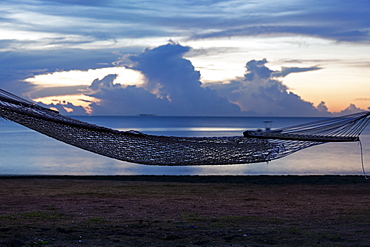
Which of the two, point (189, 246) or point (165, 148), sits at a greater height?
point (165, 148)

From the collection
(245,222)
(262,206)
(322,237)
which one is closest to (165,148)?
(245,222)

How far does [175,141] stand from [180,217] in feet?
3.10

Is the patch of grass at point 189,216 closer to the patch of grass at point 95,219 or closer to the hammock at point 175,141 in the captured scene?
the hammock at point 175,141

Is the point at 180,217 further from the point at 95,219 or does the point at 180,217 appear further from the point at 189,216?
the point at 95,219

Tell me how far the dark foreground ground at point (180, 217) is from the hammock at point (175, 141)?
744 millimetres

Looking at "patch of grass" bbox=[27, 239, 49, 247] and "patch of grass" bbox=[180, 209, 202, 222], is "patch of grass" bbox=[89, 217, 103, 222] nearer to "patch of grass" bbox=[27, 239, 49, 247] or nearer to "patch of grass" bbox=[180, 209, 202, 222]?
"patch of grass" bbox=[180, 209, 202, 222]

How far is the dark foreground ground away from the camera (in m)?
4.54

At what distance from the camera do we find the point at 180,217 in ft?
19.7

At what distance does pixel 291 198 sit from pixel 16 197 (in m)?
4.65

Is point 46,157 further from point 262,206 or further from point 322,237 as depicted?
point 322,237

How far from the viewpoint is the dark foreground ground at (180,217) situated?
4.54 m

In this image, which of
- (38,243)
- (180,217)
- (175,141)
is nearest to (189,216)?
(180,217)

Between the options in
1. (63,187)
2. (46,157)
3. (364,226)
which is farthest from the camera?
(46,157)

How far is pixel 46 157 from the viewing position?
26969mm
